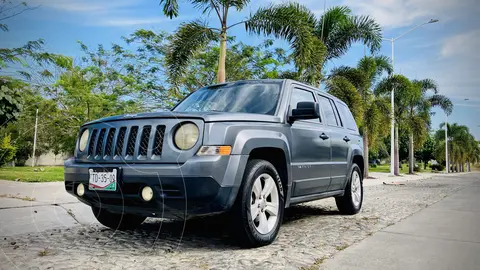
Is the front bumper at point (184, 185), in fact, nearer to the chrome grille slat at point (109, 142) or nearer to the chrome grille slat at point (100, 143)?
the chrome grille slat at point (109, 142)

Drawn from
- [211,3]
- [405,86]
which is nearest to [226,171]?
[211,3]

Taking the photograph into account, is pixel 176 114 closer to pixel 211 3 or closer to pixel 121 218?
pixel 121 218

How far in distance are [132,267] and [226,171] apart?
114 cm

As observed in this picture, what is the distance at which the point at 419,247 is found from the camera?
416 cm

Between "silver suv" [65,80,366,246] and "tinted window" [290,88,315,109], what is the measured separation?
0.08ft

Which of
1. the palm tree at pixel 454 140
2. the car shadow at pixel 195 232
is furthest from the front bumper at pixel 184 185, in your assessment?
the palm tree at pixel 454 140

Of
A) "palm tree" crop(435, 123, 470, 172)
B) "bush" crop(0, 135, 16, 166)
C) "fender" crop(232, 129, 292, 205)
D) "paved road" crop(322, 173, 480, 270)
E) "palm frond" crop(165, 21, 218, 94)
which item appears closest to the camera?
"bush" crop(0, 135, 16, 166)

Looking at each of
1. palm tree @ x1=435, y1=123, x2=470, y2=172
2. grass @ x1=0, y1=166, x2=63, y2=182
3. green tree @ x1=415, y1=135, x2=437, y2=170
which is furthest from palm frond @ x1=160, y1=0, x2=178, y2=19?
green tree @ x1=415, y1=135, x2=437, y2=170

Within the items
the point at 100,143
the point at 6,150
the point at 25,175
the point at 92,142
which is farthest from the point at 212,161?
the point at 25,175

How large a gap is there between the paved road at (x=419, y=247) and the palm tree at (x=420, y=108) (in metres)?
24.9

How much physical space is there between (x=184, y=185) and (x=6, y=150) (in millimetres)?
1581

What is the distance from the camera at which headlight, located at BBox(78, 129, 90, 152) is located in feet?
14.7

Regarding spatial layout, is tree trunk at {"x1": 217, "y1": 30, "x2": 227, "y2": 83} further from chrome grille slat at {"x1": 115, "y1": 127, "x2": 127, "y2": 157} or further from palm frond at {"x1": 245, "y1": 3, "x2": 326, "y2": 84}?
chrome grille slat at {"x1": 115, "y1": 127, "x2": 127, "y2": 157}

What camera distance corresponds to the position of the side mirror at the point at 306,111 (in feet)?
14.7
